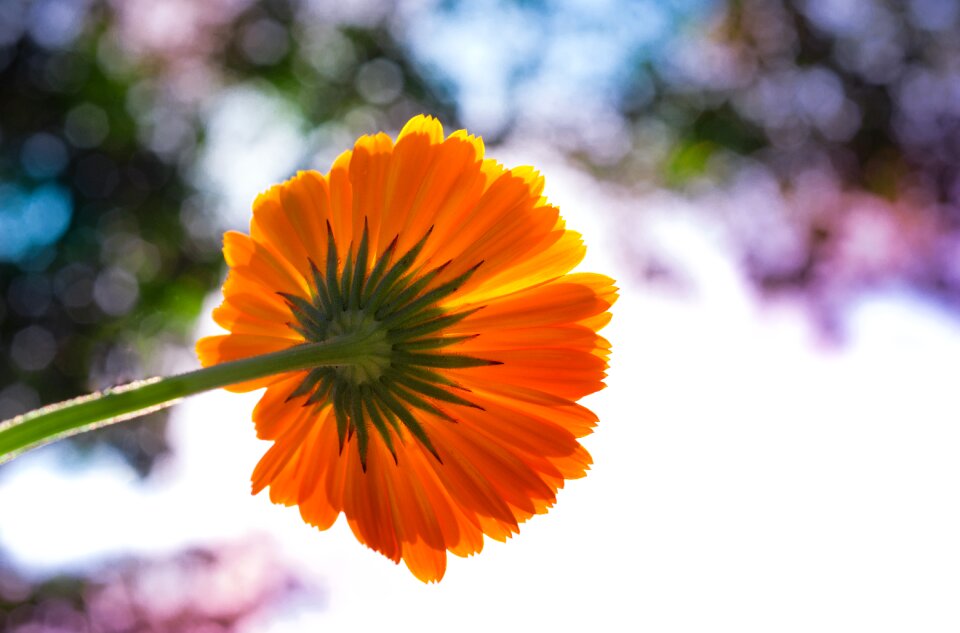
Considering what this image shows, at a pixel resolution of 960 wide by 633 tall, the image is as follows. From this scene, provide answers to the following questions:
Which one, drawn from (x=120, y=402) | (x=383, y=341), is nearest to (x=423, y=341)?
(x=383, y=341)

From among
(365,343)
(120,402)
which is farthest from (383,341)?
(120,402)

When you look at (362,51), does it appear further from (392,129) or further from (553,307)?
(553,307)

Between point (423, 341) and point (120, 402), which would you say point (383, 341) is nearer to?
point (423, 341)

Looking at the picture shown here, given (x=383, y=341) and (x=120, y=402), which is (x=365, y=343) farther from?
(x=120, y=402)

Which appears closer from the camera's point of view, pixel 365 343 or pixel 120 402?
pixel 120 402

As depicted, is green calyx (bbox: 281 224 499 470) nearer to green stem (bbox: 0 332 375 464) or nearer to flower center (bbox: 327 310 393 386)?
flower center (bbox: 327 310 393 386)

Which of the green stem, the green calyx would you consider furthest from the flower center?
the green stem

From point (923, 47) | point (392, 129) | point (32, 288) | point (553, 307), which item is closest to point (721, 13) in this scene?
point (923, 47)

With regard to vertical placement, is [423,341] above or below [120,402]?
above
